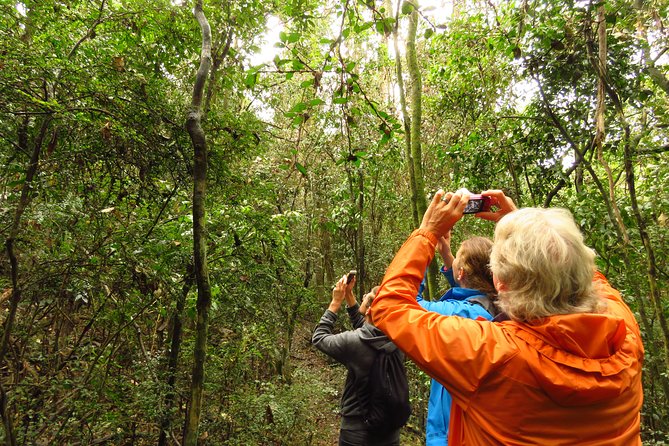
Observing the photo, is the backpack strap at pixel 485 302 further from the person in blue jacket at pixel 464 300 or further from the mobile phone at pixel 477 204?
the mobile phone at pixel 477 204

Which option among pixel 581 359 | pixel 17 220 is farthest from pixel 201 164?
pixel 581 359

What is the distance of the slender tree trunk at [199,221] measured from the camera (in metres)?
1.96

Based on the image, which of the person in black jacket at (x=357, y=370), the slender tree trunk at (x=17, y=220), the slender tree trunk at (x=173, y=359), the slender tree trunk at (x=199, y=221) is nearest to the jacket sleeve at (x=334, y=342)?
the person in black jacket at (x=357, y=370)

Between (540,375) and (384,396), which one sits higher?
(540,375)

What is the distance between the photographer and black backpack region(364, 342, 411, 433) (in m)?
2.45

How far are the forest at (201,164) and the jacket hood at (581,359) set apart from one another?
1.30 meters

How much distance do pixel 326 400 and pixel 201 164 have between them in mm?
6063

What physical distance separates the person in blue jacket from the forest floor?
9.18 feet

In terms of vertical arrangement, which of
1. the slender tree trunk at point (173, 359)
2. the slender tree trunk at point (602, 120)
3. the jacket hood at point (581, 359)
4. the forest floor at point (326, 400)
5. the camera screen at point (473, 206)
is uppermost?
the slender tree trunk at point (602, 120)

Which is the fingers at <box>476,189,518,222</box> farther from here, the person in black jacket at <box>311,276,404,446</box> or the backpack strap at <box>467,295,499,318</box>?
the person in black jacket at <box>311,276,404,446</box>

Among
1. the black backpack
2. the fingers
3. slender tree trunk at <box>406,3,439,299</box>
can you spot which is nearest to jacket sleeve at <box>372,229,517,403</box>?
the fingers

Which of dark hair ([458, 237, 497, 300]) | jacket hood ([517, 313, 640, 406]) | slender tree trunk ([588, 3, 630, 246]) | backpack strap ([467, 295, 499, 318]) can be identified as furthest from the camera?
slender tree trunk ([588, 3, 630, 246])

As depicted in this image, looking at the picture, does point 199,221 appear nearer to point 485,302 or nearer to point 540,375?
point 485,302

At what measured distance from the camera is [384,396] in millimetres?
2449
